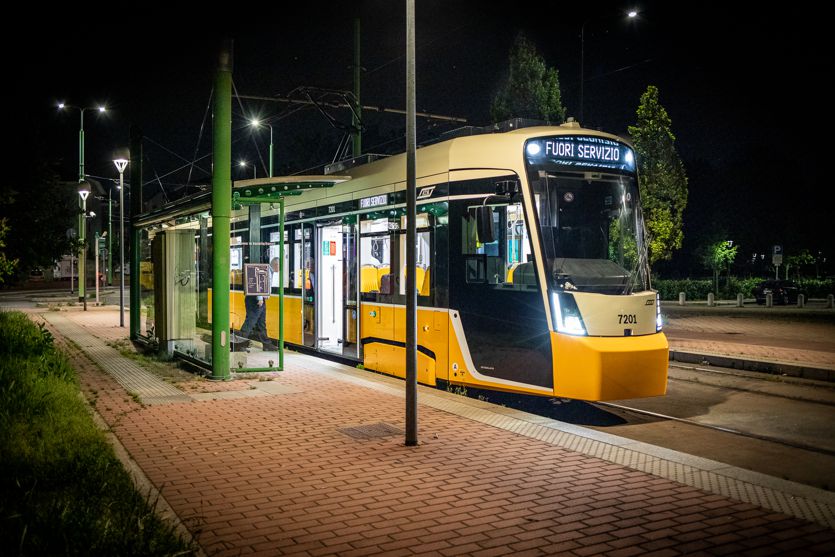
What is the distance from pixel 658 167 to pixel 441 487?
28.9 meters

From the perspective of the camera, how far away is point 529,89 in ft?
90.3

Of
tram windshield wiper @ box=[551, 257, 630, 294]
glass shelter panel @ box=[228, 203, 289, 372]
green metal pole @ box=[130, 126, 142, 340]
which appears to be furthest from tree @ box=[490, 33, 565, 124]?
tram windshield wiper @ box=[551, 257, 630, 294]

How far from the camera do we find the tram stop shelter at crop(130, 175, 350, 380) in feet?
41.5

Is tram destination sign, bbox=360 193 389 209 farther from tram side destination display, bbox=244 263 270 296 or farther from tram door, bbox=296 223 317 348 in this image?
tram door, bbox=296 223 317 348

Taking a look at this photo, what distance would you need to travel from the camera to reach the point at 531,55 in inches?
1096

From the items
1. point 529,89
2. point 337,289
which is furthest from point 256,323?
point 529,89

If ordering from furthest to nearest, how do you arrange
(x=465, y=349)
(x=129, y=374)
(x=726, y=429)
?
(x=129, y=374) < (x=465, y=349) < (x=726, y=429)

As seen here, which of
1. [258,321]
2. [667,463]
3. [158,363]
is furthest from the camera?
[258,321]

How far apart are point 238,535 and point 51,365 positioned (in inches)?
289

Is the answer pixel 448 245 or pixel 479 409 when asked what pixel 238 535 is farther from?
pixel 448 245

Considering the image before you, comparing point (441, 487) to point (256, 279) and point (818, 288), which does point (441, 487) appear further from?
point (818, 288)

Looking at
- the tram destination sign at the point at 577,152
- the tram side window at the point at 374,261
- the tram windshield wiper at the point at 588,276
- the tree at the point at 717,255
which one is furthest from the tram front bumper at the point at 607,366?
the tree at the point at 717,255

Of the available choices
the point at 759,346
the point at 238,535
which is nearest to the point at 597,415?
the point at 238,535

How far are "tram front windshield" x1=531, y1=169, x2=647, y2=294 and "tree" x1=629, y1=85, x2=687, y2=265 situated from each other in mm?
23057
